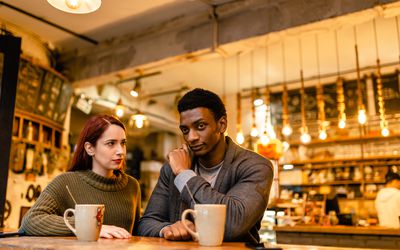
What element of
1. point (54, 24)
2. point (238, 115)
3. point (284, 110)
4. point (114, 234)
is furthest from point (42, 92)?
point (114, 234)

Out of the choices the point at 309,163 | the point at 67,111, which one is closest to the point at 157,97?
the point at 67,111

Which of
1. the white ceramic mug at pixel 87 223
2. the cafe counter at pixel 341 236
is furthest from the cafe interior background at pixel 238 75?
the white ceramic mug at pixel 87 223

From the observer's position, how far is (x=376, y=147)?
24.0 feet

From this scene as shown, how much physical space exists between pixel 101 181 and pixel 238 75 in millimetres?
5875

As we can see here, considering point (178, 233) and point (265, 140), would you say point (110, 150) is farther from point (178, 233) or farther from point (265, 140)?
point (265, 140)

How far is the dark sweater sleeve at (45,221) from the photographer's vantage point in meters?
1.68

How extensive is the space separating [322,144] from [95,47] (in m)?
4.76

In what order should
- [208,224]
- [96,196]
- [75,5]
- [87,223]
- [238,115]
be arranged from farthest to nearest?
[238,115]
[75,5]
[96,196]
[87,223]
[208,224]

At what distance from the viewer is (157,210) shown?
1817 mm

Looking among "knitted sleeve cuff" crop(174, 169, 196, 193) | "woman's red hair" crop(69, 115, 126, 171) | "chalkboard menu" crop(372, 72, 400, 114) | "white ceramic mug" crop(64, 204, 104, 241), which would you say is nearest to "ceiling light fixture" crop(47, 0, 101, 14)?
"woman's red hair" crop(69, 115, 126, 171)

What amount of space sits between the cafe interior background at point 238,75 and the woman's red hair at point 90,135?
2022mm

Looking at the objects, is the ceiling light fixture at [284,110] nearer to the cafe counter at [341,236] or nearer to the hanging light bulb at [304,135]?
the hanging light bulb at [304,135]

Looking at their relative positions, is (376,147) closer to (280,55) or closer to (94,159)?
(280,55)

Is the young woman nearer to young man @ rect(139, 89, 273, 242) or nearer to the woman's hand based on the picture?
young man @ rect(139, 89, 273, 242)
